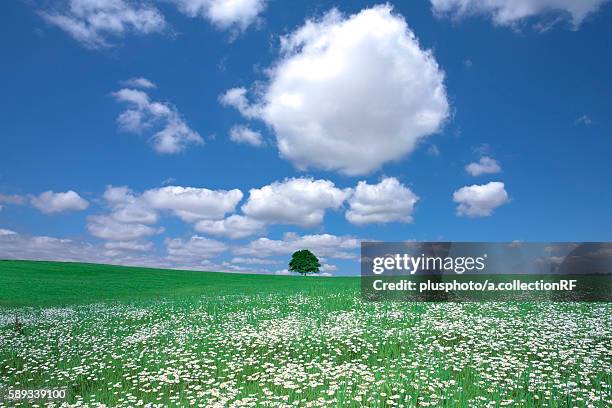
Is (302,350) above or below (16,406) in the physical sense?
above

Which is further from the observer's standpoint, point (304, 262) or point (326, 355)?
point (304, 262)

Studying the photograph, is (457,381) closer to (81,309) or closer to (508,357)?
(508,357)

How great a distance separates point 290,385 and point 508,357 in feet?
17.7

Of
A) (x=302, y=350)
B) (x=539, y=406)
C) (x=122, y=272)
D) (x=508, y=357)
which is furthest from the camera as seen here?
(x=122, y=272)

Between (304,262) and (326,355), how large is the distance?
73.3 metres

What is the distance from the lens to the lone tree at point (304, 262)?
282 feet

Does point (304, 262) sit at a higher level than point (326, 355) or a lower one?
higher

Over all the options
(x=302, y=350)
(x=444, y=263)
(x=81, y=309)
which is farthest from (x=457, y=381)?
(x=81, y=309)

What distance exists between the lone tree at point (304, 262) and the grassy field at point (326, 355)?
206ft

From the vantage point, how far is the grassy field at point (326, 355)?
10023mm

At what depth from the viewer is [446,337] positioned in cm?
1492

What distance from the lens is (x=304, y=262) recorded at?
8594 cm

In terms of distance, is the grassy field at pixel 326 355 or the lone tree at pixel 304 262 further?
the lone tree at pixel 304 262

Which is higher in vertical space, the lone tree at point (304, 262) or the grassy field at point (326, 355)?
the lone tree at point (304, 262)
